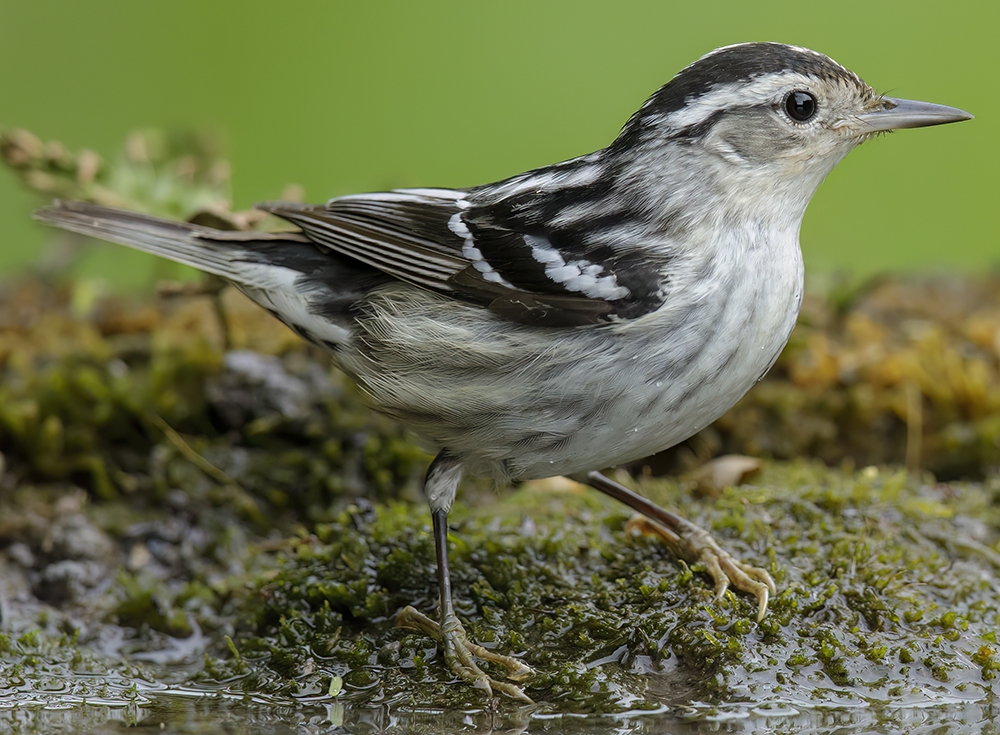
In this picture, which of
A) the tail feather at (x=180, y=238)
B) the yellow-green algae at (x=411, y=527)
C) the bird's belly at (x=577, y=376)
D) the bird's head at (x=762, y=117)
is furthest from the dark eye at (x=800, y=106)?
the tail feather at (x=180, y=238)

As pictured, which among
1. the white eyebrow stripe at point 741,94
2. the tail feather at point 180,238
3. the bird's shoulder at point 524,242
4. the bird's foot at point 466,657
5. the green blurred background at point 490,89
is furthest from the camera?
the green blurred background at point 490,89

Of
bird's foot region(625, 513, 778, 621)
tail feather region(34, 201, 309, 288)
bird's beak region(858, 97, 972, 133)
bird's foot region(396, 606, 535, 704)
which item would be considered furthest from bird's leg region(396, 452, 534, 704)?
Result: bird's beak region(858, 97, 972, 133)

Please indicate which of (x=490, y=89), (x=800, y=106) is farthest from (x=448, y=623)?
(x=490, y=89)

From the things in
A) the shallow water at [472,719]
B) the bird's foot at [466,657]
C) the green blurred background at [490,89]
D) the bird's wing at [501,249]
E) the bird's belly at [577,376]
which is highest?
the green blurred background at [490,89]

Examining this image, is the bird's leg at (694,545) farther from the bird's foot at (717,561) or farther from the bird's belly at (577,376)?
the bird's belly at (577,376)

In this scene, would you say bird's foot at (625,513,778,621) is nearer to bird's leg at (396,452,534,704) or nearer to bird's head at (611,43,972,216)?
bird's leg at (396,452,534,704)

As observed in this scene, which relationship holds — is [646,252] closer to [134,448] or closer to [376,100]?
[134,448]
